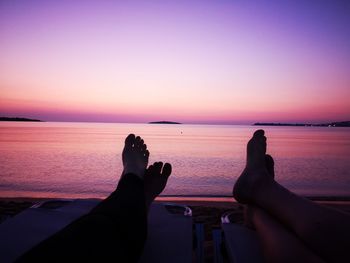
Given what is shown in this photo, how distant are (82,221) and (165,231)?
0.68m

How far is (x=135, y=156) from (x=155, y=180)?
0.93ft

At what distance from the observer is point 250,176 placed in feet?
5.14

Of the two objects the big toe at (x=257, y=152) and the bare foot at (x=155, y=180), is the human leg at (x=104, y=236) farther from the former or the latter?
the big toe at (x=257, y=152)

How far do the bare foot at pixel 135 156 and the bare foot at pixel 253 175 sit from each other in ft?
2.17

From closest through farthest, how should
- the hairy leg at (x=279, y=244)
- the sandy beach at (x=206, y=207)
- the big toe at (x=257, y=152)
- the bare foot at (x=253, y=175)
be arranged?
the hairy leg at (x=279, y=244)
the bare foot at (x=253, y=175)
the big toe at (x=257, y=152)
the sandy beach at (x=206, y=207)

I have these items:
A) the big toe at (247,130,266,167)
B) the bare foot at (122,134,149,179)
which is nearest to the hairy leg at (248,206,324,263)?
the big toe at (247,130,266,167)

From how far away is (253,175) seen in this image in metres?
1.54

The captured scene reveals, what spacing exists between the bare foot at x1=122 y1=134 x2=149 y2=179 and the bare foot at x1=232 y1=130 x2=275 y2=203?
66 centimetres

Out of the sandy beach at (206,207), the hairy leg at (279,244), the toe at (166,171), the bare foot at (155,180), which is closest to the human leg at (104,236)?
the hairy leg at (279,244)

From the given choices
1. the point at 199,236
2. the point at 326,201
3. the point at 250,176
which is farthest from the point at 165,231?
the point at 326,201

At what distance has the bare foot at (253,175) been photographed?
139 cm

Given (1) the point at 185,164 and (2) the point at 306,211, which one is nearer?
(2) the point at 306,211

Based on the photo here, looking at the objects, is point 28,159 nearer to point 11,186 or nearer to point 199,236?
point 11,186

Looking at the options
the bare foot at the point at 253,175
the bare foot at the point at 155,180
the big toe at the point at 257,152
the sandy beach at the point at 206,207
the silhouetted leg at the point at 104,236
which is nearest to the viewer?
the silhouetted leg at the point at 104,236
